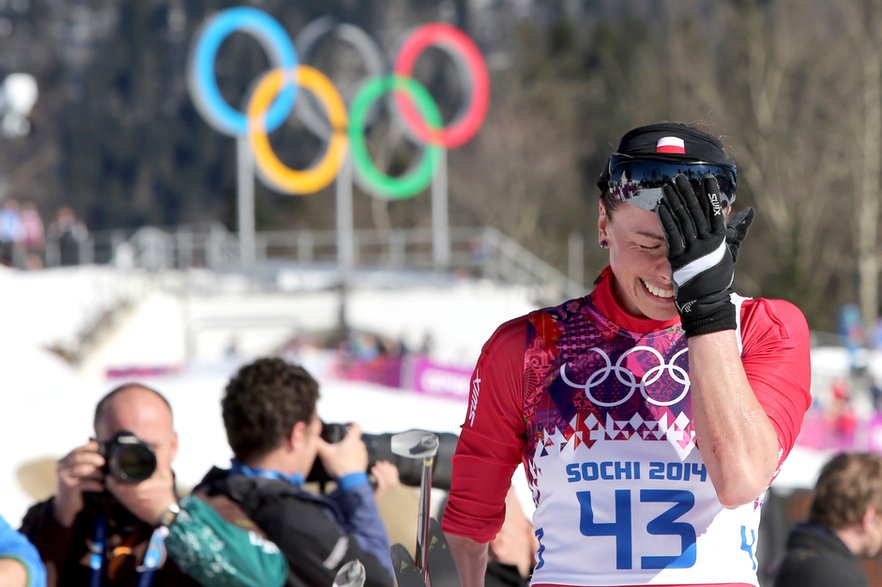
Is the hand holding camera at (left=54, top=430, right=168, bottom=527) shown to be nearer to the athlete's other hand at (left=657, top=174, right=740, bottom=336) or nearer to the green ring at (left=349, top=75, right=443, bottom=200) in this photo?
the athlete's other hand at (left=657, top=174, right=740, bottom=336)

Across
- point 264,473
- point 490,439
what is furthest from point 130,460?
point 490,439

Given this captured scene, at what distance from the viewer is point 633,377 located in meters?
2.49

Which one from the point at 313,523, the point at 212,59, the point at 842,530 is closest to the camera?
the point at 313,523

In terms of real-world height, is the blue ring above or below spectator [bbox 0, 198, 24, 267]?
above

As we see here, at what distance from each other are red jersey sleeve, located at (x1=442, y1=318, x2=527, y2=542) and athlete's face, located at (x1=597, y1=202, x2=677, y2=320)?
222 millimetres

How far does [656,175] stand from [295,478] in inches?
60.5

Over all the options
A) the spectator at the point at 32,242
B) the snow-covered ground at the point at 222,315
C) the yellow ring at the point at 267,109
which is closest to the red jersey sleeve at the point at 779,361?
the snow-covered ground at the point at 222,315

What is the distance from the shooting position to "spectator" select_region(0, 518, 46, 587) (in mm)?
2545

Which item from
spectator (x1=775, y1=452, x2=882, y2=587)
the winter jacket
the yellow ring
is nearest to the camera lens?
the winter jacket

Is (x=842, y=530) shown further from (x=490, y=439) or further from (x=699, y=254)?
(x=699, y=254)

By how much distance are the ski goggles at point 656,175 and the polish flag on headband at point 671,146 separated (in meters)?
0.02

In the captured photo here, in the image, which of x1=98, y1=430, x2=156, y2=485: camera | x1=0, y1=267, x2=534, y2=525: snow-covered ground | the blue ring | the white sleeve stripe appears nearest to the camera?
the white sleeve stripe

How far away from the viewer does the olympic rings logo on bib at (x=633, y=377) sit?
2469 millimetres

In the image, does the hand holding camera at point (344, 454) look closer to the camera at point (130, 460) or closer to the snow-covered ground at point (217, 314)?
the camera at point (130, 460)
